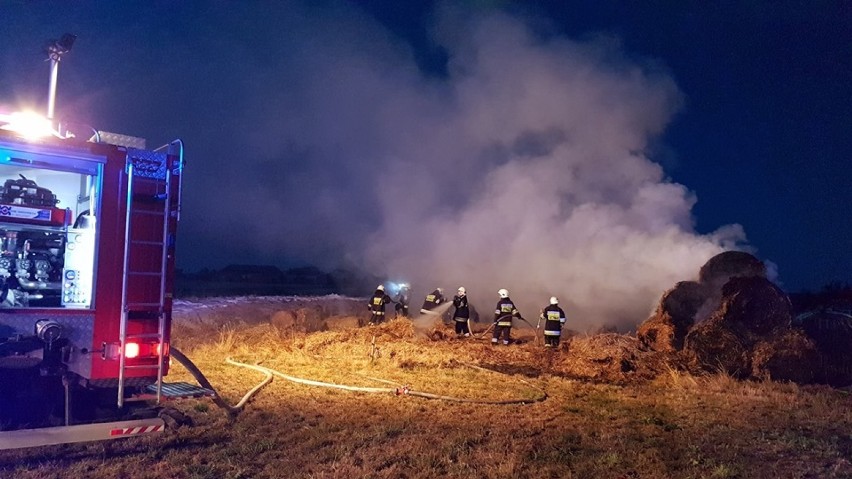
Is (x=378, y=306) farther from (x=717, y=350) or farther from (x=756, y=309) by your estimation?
(x=756, y=309)

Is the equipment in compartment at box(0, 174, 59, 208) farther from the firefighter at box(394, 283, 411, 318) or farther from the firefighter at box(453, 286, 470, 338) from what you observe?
the firefighter at box(394, 283, 411, 318)

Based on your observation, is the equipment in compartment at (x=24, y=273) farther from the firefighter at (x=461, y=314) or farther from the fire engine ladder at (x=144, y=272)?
the firefighter at (x=461, y=314)

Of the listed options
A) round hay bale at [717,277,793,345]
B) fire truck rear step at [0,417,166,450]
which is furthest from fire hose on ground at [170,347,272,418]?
round hay bale at [717,277,793,345]

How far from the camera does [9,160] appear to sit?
5.49 metres

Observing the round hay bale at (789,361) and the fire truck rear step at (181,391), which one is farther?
the round hay bale at (789,361)

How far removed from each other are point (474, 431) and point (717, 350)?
5881mm

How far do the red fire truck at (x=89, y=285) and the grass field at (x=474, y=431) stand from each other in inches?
17.2

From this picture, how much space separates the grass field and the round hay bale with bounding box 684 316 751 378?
19.8 inches

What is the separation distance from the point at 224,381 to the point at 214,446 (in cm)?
Answer: 383

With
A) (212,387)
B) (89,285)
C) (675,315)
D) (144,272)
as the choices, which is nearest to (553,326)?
(675,315)

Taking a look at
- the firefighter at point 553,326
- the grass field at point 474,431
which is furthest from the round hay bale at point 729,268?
the firefighter at point 553,326

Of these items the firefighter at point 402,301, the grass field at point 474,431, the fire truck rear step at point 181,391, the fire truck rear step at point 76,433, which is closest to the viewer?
the fire truck rear step at point 76,433

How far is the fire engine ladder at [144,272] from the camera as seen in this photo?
18.2 feet

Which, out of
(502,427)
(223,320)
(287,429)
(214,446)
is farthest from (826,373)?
(223,320)
